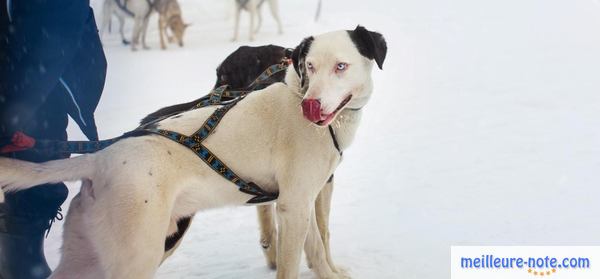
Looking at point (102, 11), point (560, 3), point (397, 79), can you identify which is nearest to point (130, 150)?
point (397, 79)

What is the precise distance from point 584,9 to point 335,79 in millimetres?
7459

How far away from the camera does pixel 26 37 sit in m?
2.95

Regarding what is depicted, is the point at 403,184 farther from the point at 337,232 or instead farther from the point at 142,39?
the point at 142,39

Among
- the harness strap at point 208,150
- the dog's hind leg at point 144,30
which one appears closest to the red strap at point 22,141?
the harness strap at point 208,150

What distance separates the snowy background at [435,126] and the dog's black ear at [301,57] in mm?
1244

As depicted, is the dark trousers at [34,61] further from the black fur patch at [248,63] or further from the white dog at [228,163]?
the black fur patch at [248,63]

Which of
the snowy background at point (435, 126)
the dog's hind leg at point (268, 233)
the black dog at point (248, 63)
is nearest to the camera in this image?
the dog's hind leg at point (268, 233)

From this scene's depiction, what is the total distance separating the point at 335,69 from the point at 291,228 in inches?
26.9

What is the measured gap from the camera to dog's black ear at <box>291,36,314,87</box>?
117 inches

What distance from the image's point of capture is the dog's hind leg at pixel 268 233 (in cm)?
391

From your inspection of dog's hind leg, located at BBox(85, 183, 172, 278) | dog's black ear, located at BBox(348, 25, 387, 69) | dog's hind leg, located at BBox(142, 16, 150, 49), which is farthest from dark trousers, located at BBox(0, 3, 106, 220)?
dog's hind leg, located at BBox(142, 16, 150, 49)

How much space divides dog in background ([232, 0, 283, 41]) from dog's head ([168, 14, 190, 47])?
2.49ft

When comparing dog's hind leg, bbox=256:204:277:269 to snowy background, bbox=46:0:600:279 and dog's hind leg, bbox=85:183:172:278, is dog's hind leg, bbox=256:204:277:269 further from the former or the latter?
dog's hind leg, bbox=85:183:172:278

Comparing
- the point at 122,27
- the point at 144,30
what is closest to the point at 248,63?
the point at 122,27
